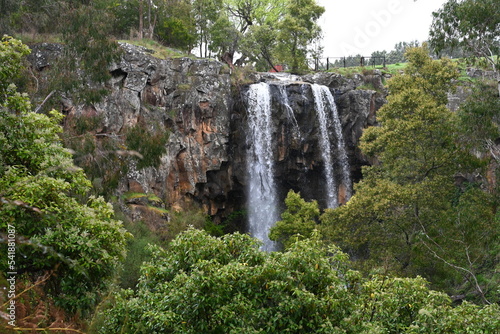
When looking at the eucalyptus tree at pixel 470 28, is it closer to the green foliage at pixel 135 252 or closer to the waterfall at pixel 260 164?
the waterfall at pixel 260 164

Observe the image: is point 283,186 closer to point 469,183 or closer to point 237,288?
point 469,183

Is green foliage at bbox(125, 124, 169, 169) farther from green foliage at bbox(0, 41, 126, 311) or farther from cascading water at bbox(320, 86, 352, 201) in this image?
cascading water at bbox(320, 86, 352, 201)

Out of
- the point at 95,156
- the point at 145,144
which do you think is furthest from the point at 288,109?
the point at 95,156

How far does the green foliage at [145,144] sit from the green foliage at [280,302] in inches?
320

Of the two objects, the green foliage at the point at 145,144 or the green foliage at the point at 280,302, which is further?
the green foliage at the point at 145,144

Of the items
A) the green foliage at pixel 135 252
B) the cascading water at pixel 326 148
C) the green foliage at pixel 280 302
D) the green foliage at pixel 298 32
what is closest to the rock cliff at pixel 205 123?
the cascading water at pixel 326 148

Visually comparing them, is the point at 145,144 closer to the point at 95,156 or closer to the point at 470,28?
the point at 95,156

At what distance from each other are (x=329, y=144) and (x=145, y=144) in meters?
14.9

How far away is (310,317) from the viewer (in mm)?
7113

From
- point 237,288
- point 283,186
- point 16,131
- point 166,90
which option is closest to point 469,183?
point 283,186

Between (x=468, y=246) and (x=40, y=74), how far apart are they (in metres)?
17.3

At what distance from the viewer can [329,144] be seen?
2805cm

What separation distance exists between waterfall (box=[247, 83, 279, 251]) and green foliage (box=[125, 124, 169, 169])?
1128 cm

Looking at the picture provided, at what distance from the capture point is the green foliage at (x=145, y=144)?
51.6 feet
